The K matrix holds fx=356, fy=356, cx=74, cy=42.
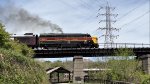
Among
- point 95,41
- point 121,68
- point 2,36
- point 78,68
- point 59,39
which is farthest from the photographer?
point 78,68

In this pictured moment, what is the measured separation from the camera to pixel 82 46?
82.6 meters

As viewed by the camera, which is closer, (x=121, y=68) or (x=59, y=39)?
(x=121, y=68)

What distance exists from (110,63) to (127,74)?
7.01m

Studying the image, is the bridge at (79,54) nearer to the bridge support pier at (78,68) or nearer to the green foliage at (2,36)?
the bridge support pier at (78,68)

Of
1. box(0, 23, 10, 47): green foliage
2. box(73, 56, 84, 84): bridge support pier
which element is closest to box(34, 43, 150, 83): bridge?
box(73, 56, 84, 84): bridge support pier

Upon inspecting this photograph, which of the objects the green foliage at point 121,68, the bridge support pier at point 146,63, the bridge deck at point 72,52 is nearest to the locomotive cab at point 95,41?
the bridge deck at point 72,52

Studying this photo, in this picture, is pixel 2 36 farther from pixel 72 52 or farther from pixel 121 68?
pixel 72 52

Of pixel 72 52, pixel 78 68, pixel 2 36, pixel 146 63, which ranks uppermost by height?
pixel 2 36

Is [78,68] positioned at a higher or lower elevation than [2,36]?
lower

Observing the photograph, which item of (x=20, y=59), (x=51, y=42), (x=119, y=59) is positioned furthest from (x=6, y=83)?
(x=51, y=42)

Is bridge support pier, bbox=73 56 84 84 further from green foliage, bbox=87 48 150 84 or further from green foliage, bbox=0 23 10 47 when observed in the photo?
green foliage, bbox=0 23 10 47

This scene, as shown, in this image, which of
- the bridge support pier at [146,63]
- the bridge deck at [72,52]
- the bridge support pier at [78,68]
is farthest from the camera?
the bridge support pier at [78,68]

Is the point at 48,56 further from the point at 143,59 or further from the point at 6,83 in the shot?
the point at 6,83

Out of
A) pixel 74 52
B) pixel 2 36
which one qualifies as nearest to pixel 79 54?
pixel 74 52
